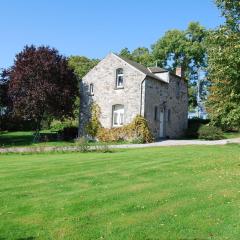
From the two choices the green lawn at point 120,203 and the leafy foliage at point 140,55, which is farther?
the leafy foliage at point 140,55

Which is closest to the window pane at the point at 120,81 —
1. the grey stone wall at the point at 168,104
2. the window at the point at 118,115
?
the window at the point at 118,115

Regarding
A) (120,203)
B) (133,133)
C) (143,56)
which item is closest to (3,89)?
(133,133)

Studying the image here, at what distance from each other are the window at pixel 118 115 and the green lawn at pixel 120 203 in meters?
21.9

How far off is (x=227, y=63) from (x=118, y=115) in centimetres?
2386

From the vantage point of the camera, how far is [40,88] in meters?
35.1

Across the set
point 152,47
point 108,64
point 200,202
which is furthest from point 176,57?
point 200,202

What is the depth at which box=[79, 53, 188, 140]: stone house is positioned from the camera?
120 ft

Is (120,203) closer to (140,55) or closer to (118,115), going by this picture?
(118,115)

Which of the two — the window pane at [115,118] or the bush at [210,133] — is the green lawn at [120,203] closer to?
the window pane at [115,118]

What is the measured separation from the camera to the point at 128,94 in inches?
1458

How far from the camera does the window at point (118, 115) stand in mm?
37625

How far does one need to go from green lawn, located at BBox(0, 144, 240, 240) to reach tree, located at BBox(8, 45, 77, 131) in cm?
2021

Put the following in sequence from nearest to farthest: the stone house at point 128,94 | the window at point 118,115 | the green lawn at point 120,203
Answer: the green lawn at point 120,203, the stone house at point 128,94, the window at point 118,115

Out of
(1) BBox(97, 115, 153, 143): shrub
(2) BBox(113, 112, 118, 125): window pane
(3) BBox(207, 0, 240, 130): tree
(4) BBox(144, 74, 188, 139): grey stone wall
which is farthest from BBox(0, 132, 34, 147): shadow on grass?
(3) BBox(207, 0, 240, 130): tree
